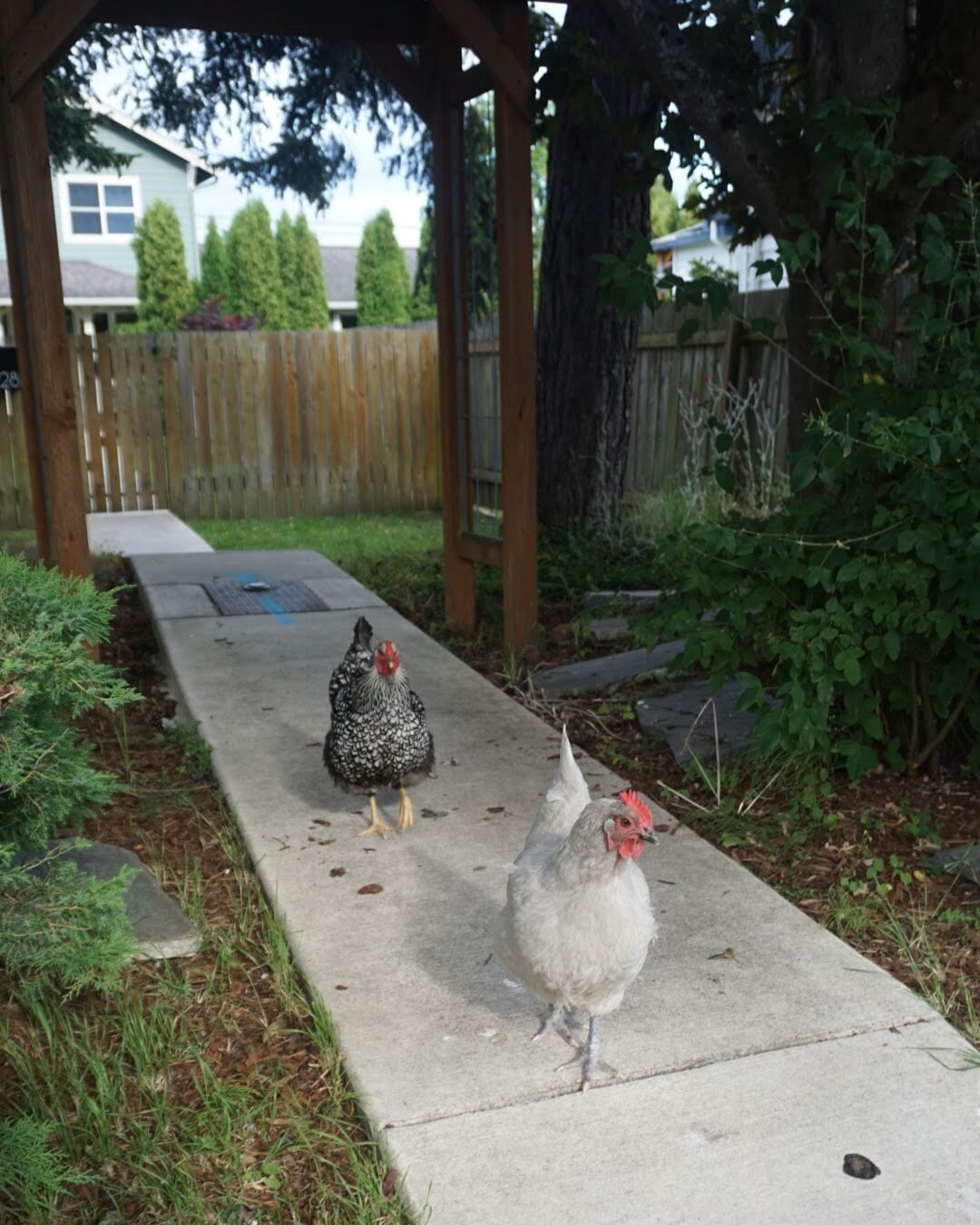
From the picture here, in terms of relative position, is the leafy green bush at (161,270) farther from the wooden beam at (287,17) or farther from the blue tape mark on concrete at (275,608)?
the wooden beam at (287,17)

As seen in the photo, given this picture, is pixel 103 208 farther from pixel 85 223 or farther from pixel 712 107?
pixel 712 107

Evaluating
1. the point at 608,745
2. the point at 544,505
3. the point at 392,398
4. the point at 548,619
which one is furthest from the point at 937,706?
the point at 392,398

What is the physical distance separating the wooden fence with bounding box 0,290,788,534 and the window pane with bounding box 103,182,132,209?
16.4 metres

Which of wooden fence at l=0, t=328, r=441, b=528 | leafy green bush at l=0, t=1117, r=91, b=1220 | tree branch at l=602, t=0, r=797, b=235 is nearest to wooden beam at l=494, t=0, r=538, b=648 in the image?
tree branch at l=602, t=0, r=797, b=235

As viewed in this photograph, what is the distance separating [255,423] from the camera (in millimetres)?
14797

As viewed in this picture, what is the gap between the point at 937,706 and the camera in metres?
4.46

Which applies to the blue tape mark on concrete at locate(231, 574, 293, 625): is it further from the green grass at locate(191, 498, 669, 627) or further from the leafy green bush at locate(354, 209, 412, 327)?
the leafy green bush at locate(354, 209, 412, 327)

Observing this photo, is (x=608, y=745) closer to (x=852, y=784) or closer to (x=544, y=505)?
(x=852, y=784)

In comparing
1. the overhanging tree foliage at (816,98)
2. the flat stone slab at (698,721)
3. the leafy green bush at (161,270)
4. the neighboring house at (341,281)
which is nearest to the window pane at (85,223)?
the leafy green bush at (161,270)

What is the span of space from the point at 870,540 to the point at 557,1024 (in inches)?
86.5

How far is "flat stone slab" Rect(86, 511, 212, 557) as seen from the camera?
1102 centimetres

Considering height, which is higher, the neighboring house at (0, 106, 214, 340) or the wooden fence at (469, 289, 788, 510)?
the neighboring house at (0, 106, 214, 340)

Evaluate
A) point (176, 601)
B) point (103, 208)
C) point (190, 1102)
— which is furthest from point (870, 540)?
point (103, 208)

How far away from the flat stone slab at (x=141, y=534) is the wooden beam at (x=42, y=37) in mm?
5081
